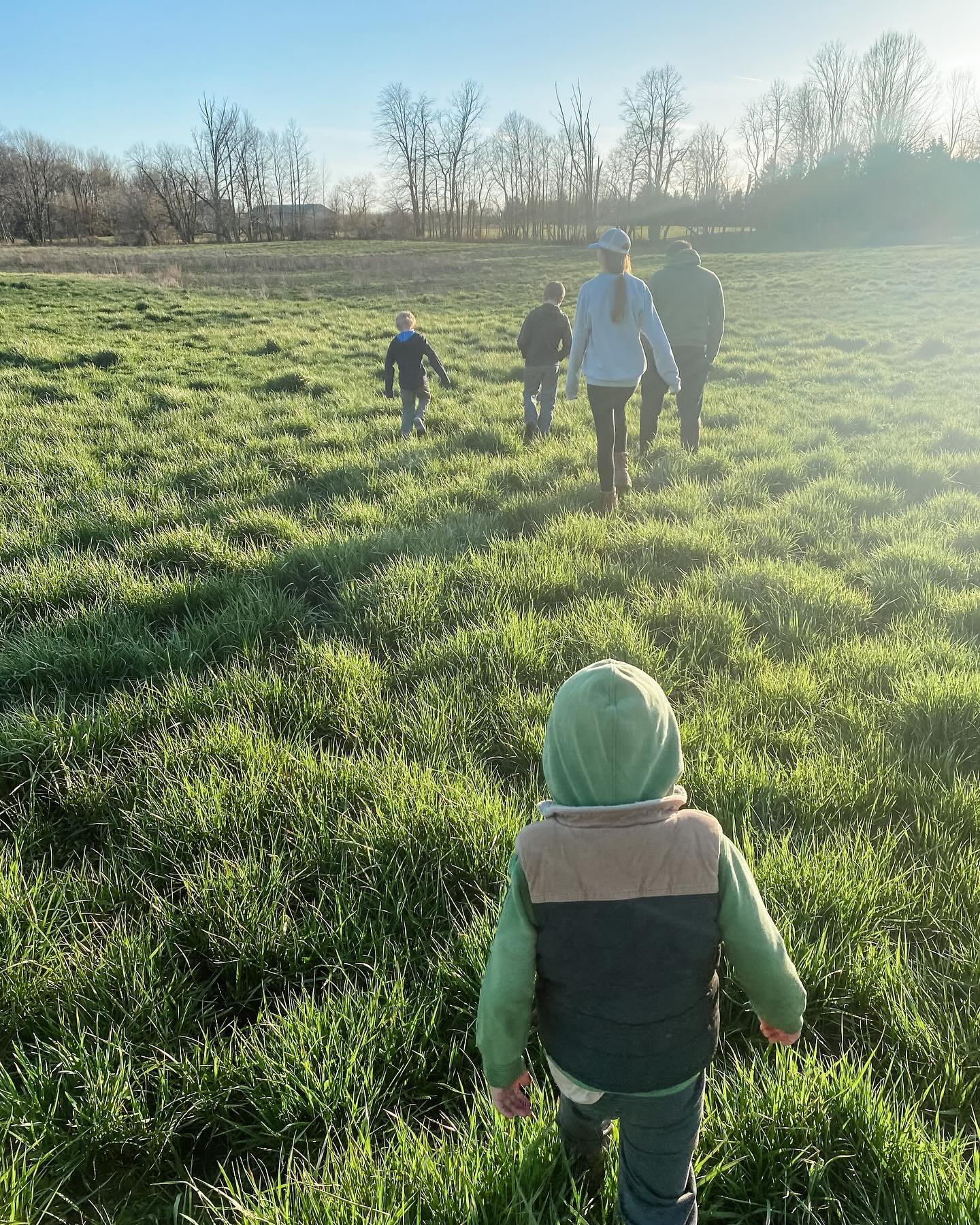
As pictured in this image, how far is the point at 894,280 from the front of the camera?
23844mm

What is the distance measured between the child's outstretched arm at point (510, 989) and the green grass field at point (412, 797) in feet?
0.82

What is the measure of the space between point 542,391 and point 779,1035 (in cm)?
741

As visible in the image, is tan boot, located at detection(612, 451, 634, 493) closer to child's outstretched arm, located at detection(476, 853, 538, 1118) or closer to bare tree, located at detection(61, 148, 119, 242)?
child's outstretched arm, located at detection(476, 853, 538, 1118)

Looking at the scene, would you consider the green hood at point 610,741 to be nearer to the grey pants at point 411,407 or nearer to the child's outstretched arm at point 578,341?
the child's outstretched arm at point 578,341

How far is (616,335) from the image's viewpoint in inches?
215


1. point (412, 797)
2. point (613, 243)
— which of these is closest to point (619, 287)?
point (613, 243)

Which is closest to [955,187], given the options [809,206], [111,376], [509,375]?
[809,206]

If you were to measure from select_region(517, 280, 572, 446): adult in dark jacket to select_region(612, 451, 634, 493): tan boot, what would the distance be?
211 cm

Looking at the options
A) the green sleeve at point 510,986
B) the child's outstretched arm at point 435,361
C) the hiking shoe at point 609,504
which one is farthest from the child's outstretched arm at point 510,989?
the child's outstretched arm at point 435,361

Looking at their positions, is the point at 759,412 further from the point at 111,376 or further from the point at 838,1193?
the point at 111,376

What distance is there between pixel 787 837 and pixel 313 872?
4.86 ft

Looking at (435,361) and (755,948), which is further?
(435,361)

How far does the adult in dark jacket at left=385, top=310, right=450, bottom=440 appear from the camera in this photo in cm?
763

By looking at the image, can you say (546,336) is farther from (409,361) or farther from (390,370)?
(390,370)
